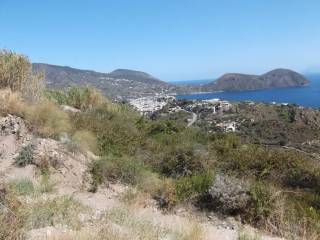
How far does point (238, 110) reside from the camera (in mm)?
81125

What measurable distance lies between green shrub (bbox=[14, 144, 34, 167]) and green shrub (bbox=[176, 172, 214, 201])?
3007 millimetres

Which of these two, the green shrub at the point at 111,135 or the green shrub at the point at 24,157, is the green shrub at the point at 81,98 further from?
the green shrub at the point at 24,157

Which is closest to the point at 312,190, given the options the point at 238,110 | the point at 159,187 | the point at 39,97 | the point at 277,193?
the point at 277,193

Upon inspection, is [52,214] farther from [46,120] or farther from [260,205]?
[46,120]

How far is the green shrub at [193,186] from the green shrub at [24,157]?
3.01 meters

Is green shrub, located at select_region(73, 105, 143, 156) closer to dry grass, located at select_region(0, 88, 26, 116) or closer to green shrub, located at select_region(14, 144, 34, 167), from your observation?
dry grass, located at select_region(0, 88, 26, 116)

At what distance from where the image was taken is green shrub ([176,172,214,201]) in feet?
24.9

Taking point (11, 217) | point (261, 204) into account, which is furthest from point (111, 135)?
point (11, 217)

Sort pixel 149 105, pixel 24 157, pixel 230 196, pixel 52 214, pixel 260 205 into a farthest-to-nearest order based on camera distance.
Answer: pixel 149 105, pixel 24 157, pixel 230 196, pixel 260 205, pixel 52 214

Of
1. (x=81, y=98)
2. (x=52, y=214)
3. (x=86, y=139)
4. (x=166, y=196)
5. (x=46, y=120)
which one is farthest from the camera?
(x=81, y=98)

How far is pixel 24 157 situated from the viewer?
340 inches

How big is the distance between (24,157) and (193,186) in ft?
11.2

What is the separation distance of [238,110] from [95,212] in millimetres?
76550

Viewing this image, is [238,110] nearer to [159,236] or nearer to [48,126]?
[48,126]
